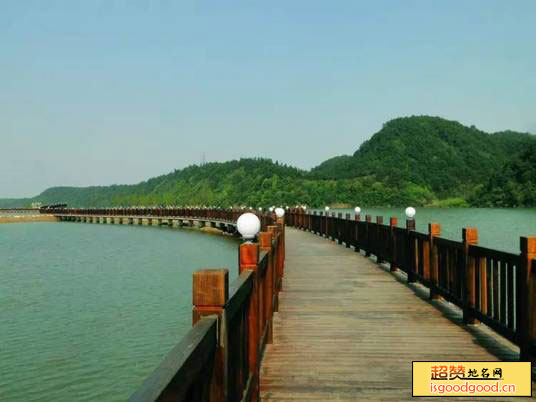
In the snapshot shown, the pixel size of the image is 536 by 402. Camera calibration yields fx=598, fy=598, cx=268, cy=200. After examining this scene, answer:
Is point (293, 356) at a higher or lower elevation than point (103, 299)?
higher

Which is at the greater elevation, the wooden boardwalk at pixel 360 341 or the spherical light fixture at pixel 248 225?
the spherical light fixture at pixel 248 225

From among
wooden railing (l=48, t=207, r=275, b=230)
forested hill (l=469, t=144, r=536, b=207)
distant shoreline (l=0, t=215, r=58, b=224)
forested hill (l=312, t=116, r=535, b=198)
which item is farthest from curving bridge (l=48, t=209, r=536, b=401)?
forested hill (l=312, t=116, r=535, b=198)

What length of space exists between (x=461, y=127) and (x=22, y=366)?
190 metres

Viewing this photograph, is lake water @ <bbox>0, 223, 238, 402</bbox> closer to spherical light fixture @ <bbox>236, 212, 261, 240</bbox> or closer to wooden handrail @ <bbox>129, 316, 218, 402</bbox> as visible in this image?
spherical light fixture @ <bbox>236, 212, 261, 240</bbox>

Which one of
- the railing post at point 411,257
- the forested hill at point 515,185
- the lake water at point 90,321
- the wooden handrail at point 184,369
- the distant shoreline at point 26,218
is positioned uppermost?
the forested hill at point 515,185

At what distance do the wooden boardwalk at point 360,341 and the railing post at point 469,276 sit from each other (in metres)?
0.23

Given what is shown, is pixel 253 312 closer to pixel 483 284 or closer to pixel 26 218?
pixel 483 284

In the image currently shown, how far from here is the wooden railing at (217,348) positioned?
7.83ft

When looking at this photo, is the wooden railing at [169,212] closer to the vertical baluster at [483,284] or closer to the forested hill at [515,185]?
the vertical baluster at [483,284]

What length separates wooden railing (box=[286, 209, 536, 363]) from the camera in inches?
238

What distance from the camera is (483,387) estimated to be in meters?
5.49

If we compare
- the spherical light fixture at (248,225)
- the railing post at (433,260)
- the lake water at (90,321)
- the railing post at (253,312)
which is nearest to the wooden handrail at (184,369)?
the railing post at (253,312)

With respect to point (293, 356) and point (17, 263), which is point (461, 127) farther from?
point (293, 356)

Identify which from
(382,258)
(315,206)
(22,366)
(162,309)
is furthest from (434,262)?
(315,206)
